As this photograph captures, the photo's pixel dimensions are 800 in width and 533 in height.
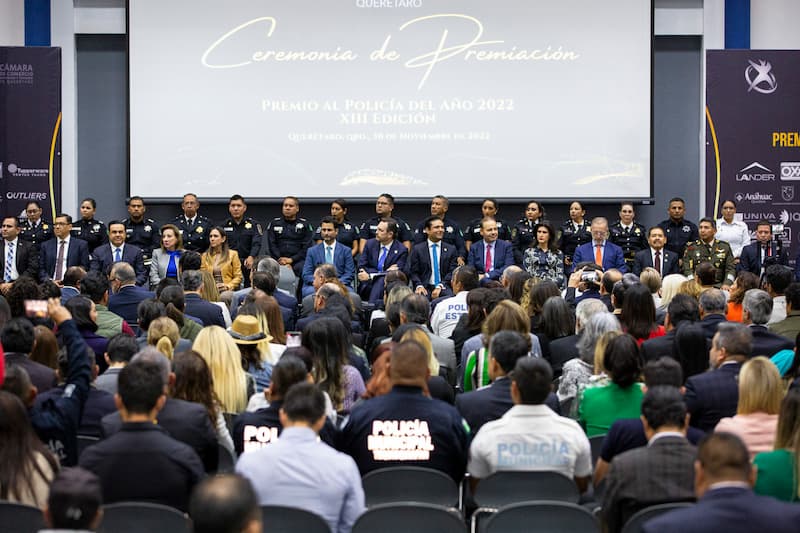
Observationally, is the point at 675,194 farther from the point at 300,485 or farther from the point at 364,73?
the point at 300,485

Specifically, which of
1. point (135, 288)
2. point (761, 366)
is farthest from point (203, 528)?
point (135, 288)

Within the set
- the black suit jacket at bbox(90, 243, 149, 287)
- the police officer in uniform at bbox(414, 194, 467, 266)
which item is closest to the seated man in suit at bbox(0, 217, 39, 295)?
the black suit jacket at bbox(90, 243, 149, 287)

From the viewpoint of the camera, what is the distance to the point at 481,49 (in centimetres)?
1343

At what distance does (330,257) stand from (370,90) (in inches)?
106

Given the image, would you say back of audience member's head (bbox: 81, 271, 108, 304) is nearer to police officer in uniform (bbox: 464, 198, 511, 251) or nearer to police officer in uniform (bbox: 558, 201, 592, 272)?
police officer in uniform (bbox: 464, 198, 511, 251)

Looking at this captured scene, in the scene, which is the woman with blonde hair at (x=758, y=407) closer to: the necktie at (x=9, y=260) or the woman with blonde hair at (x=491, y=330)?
the woman with blonde hair at (x=491, y=330)

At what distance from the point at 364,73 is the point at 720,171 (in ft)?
15.2

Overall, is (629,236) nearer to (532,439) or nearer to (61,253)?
(61,253)

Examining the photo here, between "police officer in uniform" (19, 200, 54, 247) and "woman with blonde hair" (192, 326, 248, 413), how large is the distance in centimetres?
784

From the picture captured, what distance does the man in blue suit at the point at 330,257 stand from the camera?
1174cm

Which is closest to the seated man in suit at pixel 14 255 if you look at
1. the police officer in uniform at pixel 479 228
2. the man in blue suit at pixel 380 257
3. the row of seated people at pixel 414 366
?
the man in blue suit at pixel 380 257

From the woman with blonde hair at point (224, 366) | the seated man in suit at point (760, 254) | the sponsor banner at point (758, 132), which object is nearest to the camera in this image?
the woman with blonde hair at point (224, 366)

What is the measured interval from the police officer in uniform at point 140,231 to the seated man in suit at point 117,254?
69cm

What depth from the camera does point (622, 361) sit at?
4.85 metres
